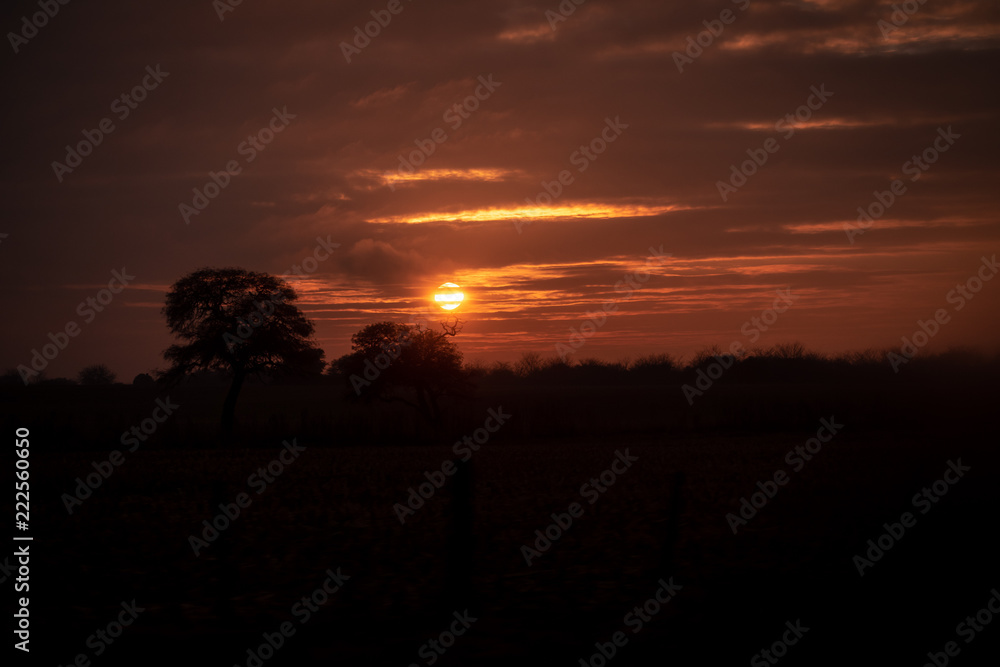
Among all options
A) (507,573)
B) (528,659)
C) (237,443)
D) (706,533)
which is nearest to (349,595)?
(507,573)

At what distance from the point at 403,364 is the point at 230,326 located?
10.4 meters

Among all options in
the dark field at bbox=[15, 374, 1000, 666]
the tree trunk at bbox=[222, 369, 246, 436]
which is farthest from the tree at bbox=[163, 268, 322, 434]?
the dark field at bbox=[15, 374, 1000, 666]

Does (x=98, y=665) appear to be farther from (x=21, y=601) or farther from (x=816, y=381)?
(x=816, y=381)

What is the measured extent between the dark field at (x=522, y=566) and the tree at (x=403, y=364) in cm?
2258

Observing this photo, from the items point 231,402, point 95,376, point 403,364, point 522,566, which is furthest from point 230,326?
point 95,376

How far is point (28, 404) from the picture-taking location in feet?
245

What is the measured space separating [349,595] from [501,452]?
75.0 feet

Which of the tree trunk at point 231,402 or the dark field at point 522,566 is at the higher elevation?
the tree trunk at point 231,402

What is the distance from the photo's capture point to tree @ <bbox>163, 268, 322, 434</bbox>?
4391 cm

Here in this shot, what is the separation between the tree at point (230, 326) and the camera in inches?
1729

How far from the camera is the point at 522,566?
9180 millimetres

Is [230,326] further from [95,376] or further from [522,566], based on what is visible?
[95,376]

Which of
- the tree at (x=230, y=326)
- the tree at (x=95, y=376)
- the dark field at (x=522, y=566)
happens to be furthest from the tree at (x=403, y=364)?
the tree at (x=95, y=376)

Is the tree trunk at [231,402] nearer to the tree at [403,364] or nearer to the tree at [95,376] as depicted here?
the tree at [403,364]
